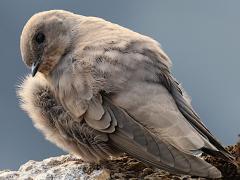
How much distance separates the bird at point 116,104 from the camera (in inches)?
178

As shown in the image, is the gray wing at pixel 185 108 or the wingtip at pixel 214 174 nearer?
the wingtip at pixel 214 174

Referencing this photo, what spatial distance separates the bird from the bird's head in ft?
0.09

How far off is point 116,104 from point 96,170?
562mm

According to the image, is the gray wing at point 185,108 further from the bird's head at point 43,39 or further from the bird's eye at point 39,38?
the bird's eye at point 39,38

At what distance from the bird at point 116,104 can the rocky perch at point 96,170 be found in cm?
14

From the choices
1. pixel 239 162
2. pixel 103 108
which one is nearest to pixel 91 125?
pixel 103 108

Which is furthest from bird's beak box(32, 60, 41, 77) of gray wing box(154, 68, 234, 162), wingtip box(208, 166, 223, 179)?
wingtip box(208, 166, 223, 179)

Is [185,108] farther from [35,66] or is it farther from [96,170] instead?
[35,66]

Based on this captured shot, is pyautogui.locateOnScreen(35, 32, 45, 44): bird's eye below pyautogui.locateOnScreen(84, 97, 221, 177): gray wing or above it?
above

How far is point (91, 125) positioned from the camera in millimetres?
4953

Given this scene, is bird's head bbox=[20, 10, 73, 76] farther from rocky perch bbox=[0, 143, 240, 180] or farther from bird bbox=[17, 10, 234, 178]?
rocky perch bbox=[0, 143, 240, 180]

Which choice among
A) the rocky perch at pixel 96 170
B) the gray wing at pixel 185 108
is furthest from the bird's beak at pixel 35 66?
the gray wing at pixel 185 108

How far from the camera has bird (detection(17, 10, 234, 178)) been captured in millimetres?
4516

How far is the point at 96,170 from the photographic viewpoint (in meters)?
4.75
